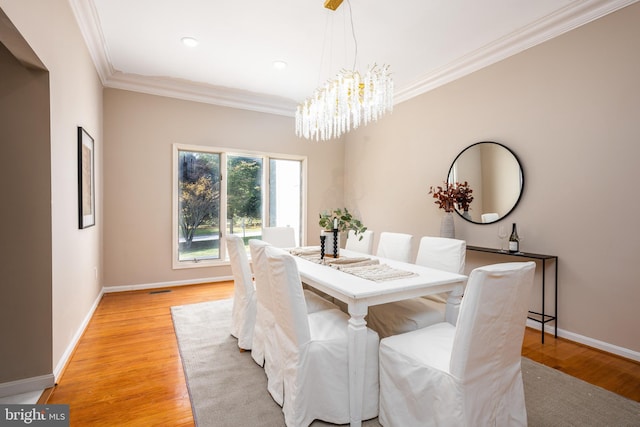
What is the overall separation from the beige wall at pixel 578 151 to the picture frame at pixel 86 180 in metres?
3.81

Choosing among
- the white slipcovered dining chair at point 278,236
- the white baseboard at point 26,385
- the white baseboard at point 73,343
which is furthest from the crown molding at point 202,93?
the white baseboard at point 26,385

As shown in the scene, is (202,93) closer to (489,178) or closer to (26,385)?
(26,385)

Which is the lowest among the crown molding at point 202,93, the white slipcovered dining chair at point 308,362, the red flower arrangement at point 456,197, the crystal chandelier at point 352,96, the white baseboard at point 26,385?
the white baseboard at point 26,385

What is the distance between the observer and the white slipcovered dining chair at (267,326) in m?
1.89

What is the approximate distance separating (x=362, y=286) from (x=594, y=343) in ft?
7.42

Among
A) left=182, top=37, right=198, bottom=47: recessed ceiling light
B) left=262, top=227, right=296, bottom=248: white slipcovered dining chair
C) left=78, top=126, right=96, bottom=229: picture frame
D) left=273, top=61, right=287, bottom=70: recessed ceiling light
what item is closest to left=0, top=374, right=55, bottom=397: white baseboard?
left=78, top=126, right=96, bottom=229: picture frame

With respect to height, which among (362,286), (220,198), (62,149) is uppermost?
(62,149)

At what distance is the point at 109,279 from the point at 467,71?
507 centimetres

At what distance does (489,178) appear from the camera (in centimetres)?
340

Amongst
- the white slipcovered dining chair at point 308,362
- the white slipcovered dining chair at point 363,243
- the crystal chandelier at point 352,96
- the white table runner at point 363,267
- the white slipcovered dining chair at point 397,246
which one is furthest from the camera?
the white slipcovered dining chair at point 363,243

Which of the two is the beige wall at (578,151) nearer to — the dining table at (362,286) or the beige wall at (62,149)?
the dining table at (362,286)

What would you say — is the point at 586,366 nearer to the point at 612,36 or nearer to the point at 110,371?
the point at 612,36

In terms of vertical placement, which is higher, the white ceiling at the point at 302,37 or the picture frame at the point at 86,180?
the white ceiling at the point at 302,37

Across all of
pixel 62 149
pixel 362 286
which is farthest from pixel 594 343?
pixel 62 149
